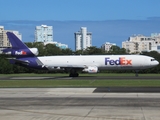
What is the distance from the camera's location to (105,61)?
56.3 m

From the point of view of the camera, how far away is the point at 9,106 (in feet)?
63.0

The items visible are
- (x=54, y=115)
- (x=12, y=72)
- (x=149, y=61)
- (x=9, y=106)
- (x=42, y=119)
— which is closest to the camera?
(x=42, y=119)

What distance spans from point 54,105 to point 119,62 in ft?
121

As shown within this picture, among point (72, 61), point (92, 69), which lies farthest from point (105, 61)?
point (72, 61)

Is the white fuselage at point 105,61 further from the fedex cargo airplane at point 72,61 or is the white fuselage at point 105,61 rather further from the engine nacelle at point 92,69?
the engine nacelle at point 92,69

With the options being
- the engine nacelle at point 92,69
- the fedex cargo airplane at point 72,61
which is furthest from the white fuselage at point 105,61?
the engine nacelle at point 92,69

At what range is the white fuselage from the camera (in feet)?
183

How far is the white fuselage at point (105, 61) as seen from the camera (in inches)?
2194

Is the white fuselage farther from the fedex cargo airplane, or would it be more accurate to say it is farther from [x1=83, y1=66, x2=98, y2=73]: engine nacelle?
[x1=83, y1=66, x2=98, y2=73]: engine nacelle

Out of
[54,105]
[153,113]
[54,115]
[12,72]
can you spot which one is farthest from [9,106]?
[12,72]

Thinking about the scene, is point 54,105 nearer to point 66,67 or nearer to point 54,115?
point 54,115

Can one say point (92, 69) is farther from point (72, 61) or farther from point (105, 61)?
point (72, 61)

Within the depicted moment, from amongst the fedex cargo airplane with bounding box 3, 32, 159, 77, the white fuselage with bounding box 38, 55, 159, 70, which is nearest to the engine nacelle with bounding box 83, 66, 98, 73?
the fedex cargo airplane with bounding box 3, 32, 159, 77

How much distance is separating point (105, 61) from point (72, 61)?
5388 mm
